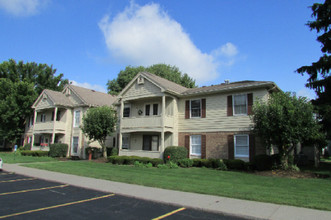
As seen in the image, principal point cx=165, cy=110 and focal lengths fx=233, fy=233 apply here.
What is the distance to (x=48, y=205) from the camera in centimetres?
714

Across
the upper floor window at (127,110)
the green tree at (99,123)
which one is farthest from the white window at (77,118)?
the upper floor window at (127,110)

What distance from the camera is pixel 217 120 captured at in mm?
18609


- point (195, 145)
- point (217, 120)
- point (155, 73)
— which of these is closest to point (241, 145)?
point (217, 120)

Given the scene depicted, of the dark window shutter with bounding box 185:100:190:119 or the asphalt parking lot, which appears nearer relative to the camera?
the asphalt parking lot

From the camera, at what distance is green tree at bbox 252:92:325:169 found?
1323 cm

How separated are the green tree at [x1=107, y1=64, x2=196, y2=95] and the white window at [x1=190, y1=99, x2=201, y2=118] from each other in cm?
2233

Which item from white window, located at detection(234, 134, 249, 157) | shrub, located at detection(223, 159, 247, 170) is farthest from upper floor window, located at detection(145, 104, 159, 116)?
shrub, located at detection(223, 159, 247, 170)

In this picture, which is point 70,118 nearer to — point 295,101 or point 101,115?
point 101,115

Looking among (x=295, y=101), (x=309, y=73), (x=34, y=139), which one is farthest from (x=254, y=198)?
(x=34, y=139)

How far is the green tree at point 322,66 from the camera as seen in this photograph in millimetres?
17291

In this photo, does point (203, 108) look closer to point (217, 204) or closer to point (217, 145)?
point (217, 145)

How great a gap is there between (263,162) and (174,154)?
6.58 metres

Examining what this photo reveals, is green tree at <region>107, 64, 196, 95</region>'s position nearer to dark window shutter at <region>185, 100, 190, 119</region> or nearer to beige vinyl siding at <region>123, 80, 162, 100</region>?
beige vinyl siding at <region>123, 80, 162, 100</region>

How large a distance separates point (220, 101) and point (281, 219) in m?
13.7
